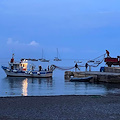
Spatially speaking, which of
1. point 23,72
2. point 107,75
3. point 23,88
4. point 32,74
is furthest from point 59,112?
point 23,72

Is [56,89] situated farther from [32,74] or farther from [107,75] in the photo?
[32,74]

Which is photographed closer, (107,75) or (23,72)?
(107,75)

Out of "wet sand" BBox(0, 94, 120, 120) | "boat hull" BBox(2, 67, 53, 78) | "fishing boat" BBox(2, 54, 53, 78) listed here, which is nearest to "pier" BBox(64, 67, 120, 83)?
"boat hull" BBox(2, 67, 53, 78)

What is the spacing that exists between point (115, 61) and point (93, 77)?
4.38 meters

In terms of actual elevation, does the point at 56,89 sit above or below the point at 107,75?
below

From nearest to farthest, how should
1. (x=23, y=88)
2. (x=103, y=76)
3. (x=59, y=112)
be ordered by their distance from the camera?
(x=59, y=112), (x=23, y=88), (x=103, y=76)

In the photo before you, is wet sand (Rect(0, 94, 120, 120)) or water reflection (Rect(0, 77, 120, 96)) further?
water reflection (Rect(0, 77, 120, 96))

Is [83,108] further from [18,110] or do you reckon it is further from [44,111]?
[18,110]

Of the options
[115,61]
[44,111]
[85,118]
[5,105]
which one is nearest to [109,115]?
[85,118]

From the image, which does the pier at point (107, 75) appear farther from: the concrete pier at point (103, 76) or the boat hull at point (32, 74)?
the boat hull at point (32, 74)

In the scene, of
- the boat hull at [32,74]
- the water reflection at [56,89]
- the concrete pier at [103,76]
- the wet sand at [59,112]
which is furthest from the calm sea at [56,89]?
the boat hull at [32,74]

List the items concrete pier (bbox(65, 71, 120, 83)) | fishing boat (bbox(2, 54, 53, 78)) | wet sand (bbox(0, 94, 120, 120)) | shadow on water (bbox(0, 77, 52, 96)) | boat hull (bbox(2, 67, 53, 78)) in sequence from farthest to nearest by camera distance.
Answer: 1. fishing boat (bbox(2, 54, 53, 78))
2. boat hull (bbox(2, 67, 53, 78))
3. concrete pier (bbox(65, 71, 120, 83))
4. shadow on water (bbox(0, 77, 52, 96))
5. wet sand (bbox(0, 94, 120, 120))

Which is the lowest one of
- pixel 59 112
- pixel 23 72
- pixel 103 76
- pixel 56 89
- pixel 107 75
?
pixel 56 89

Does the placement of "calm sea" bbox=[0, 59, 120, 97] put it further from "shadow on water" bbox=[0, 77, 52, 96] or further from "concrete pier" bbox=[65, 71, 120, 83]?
"concrete pier" bbox=[65, 71, 120, 83]
